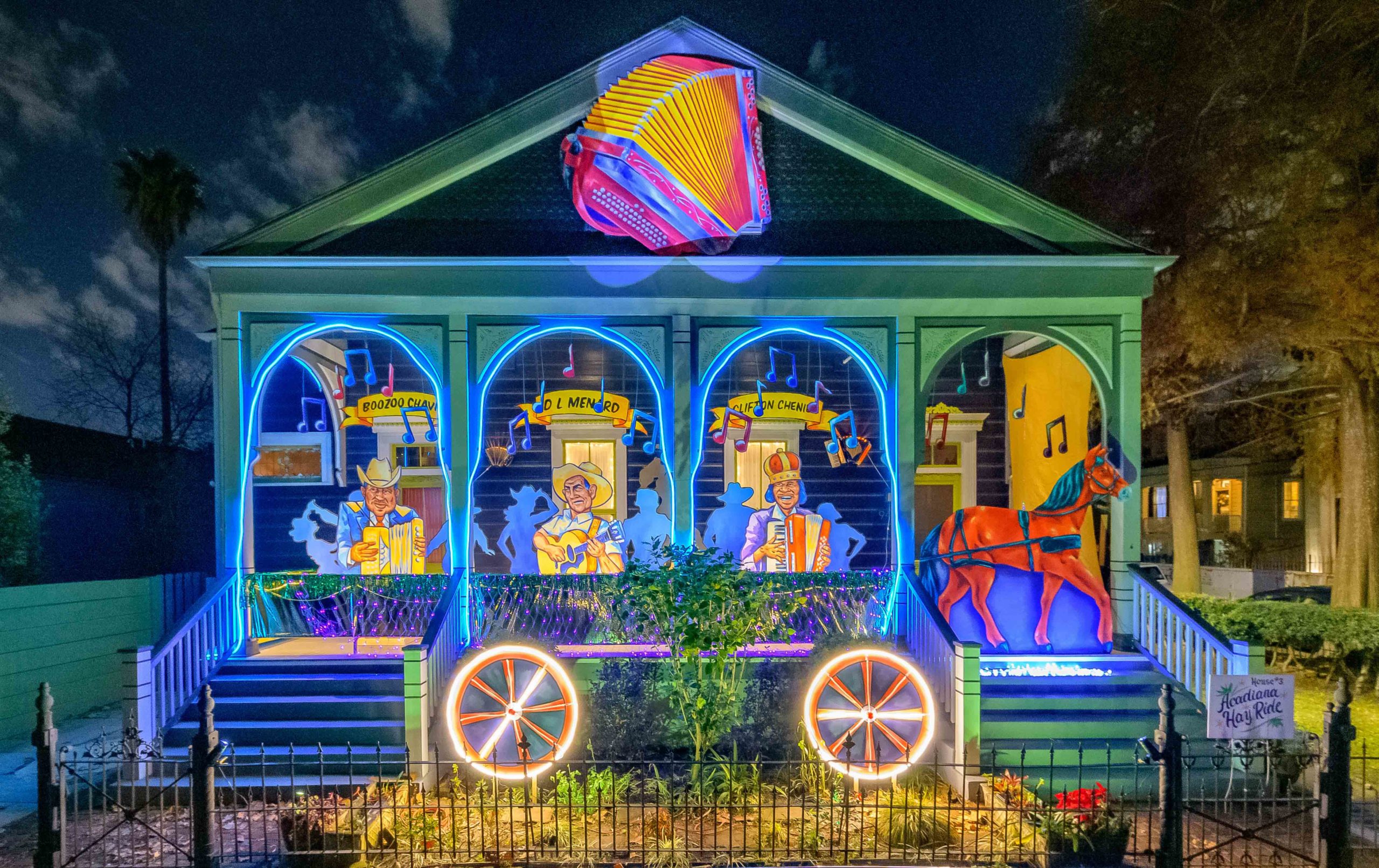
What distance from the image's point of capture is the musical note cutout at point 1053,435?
1168 cm

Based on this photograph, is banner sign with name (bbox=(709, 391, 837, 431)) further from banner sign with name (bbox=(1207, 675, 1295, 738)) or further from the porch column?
banner sign with name (bbox=(1207, 675, 1295, 738))

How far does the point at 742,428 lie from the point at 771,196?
330 centimetres

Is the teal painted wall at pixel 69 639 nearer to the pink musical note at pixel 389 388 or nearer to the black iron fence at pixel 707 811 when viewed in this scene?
the black iron fence at pixel 707 811

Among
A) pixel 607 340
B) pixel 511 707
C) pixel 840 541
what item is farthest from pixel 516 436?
pixel 511 707

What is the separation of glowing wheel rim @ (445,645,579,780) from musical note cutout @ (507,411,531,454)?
4.61m

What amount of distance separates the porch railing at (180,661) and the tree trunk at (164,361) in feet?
54.8

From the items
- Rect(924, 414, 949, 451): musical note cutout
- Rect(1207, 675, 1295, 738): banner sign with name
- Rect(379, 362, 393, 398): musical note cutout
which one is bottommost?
Rect(1207, 675, 1295, 738): banner sign with name

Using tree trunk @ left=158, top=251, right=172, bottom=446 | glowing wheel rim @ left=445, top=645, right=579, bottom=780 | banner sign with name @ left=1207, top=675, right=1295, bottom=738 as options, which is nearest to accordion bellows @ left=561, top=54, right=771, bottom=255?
glowing wheel rim @ left=445, top=645, right=579, bottom=780

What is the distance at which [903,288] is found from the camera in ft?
31.1

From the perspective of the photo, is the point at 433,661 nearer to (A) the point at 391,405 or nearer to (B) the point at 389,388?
(B) the point at 389,388

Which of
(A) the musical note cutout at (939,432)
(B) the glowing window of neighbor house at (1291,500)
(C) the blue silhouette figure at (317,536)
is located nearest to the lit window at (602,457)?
(C) the blue silhouette figure at (317,536)

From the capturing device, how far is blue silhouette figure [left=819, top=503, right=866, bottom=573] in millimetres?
11523

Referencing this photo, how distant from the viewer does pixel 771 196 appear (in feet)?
33.3

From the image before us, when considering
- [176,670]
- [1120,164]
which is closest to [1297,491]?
[1120,164]
